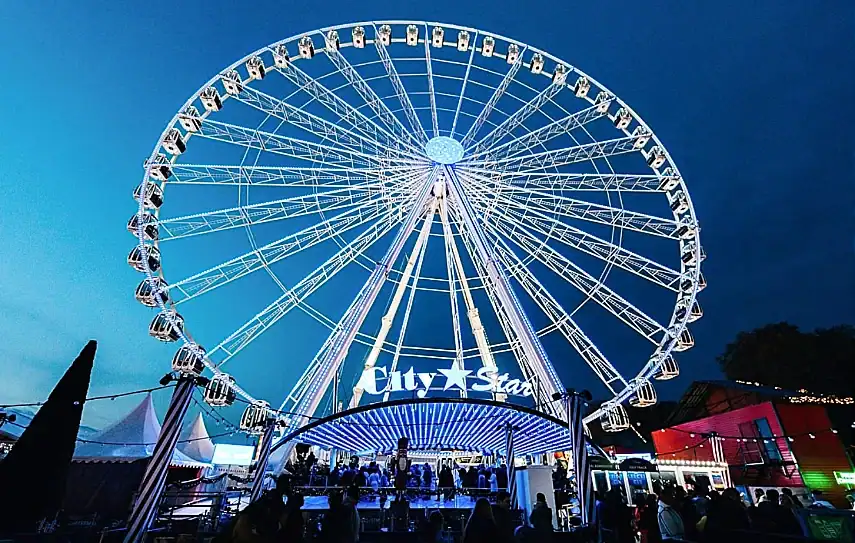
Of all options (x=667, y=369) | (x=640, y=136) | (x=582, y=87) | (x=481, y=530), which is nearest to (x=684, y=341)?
(x=667, y=369)

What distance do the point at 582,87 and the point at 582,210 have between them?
555cm

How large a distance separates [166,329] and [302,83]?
35.5 ft

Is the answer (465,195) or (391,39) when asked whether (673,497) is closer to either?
(465,195)

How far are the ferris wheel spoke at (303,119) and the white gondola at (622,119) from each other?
406 inches

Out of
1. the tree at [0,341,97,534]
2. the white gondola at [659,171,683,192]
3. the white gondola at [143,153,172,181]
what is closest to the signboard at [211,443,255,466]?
the white gondola at [143,153,172,181]

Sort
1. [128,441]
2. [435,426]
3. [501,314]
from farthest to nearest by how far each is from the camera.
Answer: [128,441] < [501,314] < [435,426]

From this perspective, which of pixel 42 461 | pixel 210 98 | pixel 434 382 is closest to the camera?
pixel 42 461

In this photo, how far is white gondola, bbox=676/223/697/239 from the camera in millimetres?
18625

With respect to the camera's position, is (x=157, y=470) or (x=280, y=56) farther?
(x=280, y=56)

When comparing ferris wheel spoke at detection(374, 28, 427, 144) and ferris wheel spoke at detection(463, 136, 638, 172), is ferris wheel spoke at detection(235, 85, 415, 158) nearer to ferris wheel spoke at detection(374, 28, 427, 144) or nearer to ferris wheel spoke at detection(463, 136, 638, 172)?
ferris wheel spoke at detection(374, 28, 427, 144)

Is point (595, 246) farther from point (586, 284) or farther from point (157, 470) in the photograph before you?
point (157, 470)

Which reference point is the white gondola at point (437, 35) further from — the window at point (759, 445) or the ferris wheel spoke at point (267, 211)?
the window at point (759, 445)

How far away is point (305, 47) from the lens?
19.1 m

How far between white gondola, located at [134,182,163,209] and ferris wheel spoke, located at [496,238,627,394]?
1340cm
